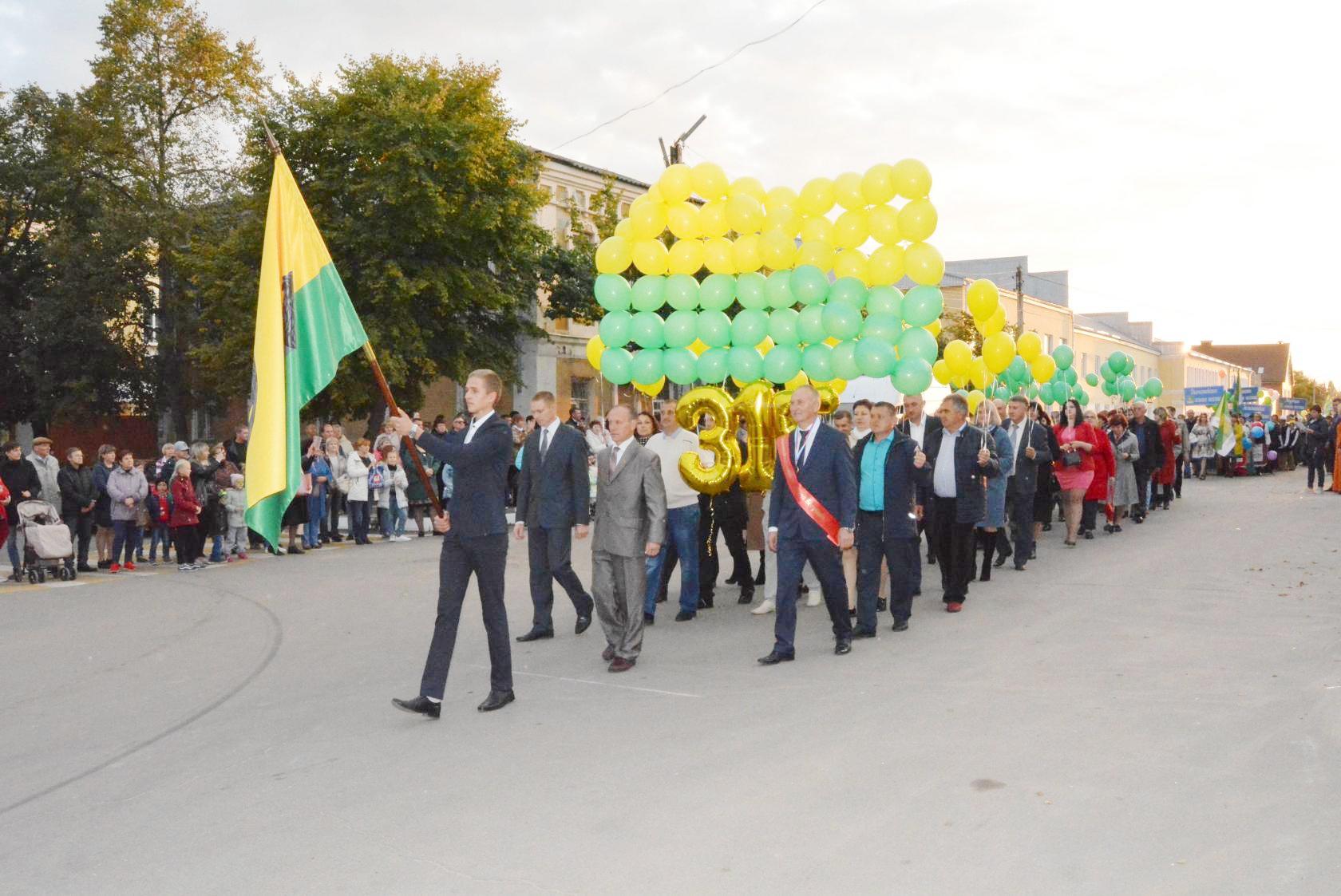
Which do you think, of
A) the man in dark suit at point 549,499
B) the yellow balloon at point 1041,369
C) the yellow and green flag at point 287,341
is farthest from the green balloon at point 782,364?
the yellow balloon at point 1041,369

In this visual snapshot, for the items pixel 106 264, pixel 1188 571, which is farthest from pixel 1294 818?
pixel 106 264

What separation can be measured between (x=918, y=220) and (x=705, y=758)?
7049mm

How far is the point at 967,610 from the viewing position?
10344 millimetres

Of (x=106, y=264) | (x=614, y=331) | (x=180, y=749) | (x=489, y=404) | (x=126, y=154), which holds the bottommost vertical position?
(x=180, y=749)

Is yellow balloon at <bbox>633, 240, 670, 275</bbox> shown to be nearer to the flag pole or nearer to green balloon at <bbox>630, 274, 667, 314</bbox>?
green balloon at <bbox>630, 274, 667, 314</bbox>

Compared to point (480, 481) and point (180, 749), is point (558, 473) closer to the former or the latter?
point (480, 481)

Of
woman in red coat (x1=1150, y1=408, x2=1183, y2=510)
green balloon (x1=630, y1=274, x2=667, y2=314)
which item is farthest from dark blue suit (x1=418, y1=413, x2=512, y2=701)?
woman in red coat (x1=1150, y1=408, x2=1183, y2=510)

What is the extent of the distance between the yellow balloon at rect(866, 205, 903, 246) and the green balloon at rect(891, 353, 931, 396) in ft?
3.85

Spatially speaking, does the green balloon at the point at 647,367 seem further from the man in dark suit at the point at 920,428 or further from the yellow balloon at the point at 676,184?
the man in dark suit at the point at 920,428

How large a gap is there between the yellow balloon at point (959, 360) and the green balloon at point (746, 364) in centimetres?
432

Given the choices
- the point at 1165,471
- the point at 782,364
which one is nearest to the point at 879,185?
the point at 782,364

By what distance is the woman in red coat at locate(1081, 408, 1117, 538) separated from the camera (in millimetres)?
16203

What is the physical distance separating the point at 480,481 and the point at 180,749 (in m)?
2.14

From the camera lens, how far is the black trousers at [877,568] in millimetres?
9148
